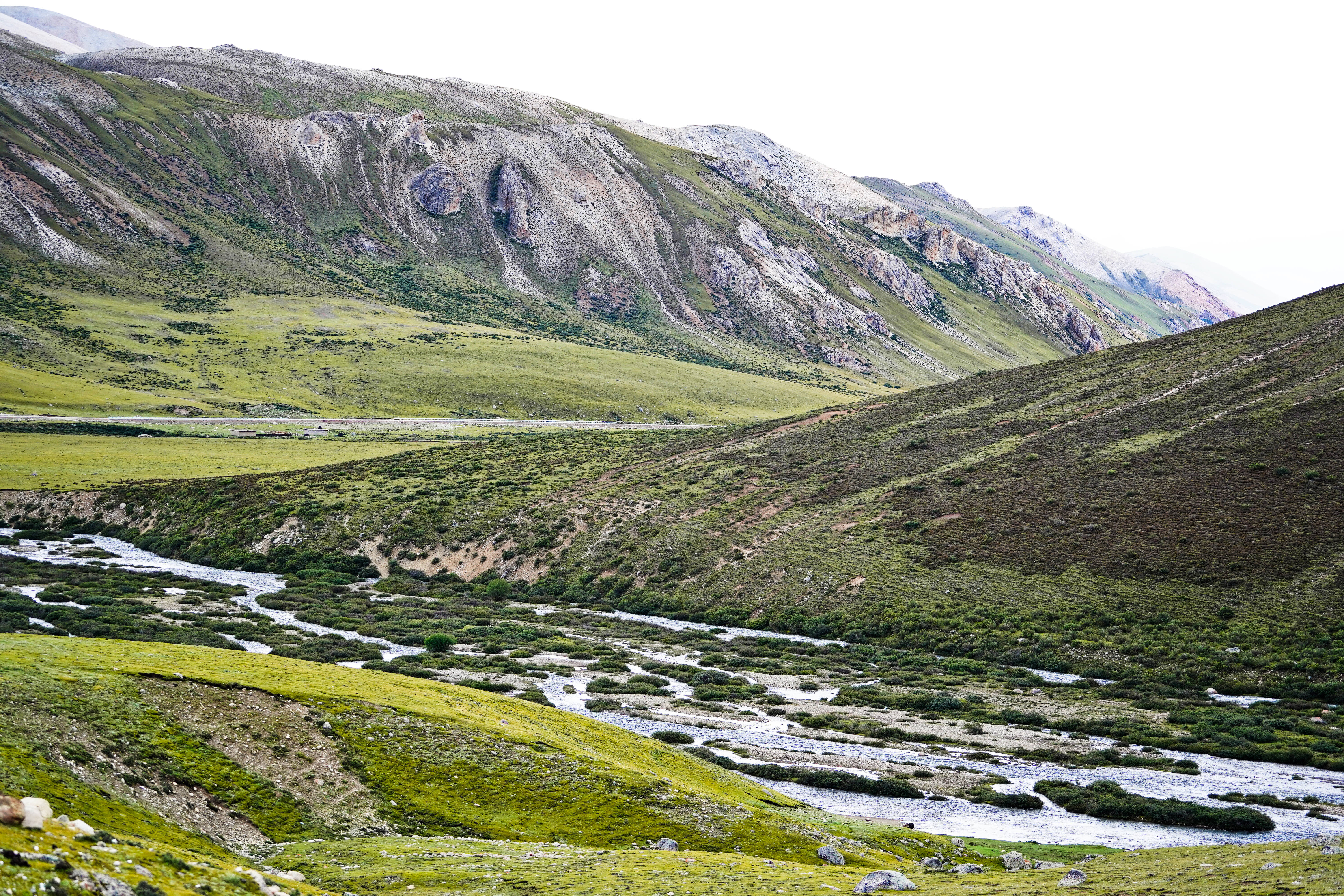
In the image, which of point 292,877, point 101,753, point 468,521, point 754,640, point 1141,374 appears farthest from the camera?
point 1141,374

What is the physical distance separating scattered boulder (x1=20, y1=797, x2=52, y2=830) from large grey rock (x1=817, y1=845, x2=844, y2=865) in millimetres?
18291

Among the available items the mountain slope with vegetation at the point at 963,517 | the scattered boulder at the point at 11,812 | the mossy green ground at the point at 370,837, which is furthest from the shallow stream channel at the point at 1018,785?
the scattered boulder at the point at 11,812

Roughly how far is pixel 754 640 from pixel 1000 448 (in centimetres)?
3921

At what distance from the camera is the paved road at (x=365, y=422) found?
441 ft

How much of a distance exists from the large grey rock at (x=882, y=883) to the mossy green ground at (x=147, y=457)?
3895 inches

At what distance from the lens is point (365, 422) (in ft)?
529

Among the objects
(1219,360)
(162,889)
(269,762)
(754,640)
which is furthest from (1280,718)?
(1219,360)

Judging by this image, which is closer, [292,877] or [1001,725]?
[292,877]

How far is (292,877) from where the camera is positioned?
18.8 meters

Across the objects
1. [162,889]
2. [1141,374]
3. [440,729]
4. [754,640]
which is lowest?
[754,640]

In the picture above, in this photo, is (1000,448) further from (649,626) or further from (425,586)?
(425,586)

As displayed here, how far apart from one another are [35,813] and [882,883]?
1626 centimetres

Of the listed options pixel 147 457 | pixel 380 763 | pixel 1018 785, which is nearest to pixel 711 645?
pixel 1018 785

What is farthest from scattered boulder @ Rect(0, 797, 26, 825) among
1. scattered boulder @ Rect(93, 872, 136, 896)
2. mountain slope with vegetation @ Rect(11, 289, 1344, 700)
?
mountain slope with vegetation @ Rect(11, 289, 1344, 700)
